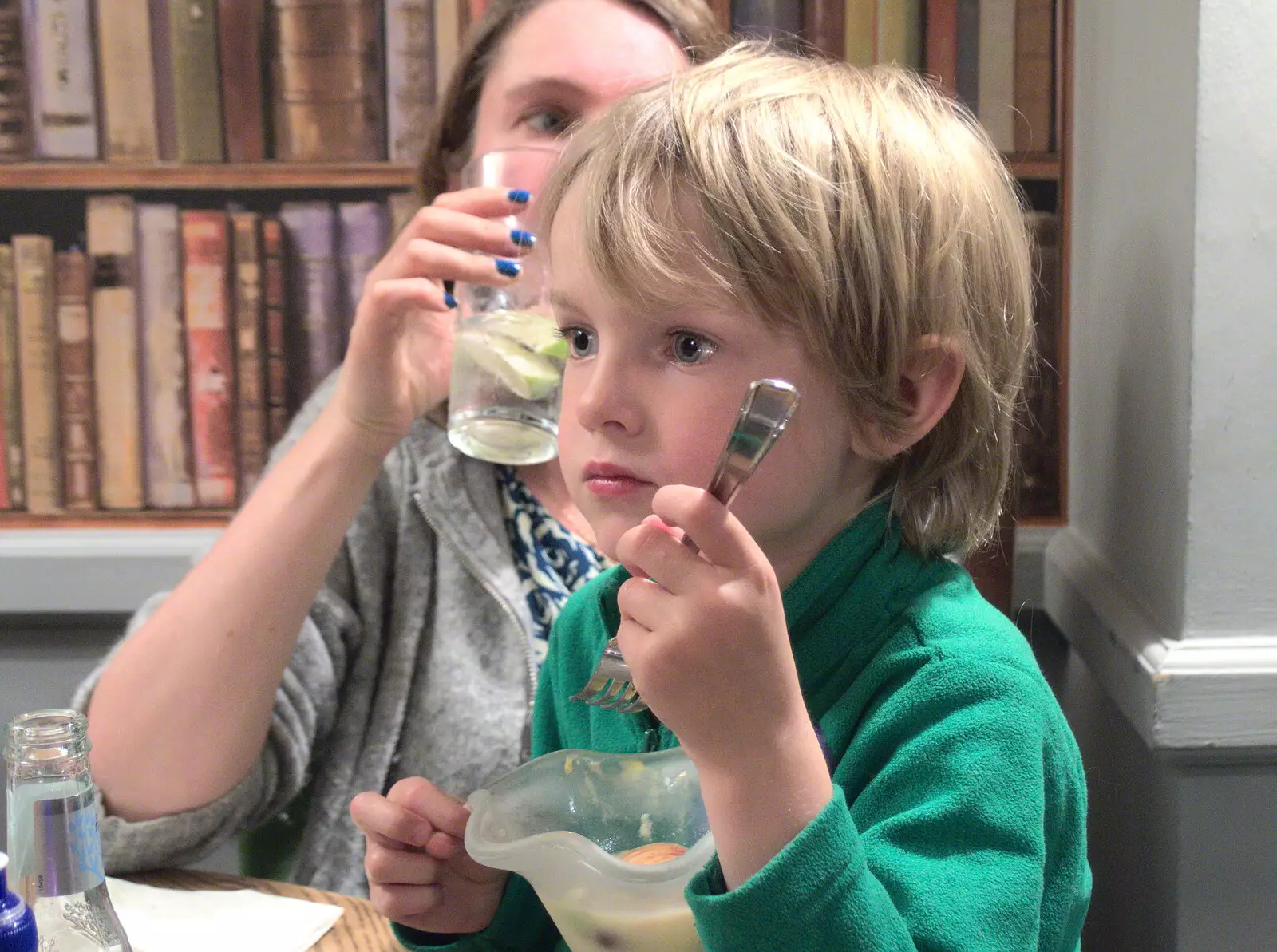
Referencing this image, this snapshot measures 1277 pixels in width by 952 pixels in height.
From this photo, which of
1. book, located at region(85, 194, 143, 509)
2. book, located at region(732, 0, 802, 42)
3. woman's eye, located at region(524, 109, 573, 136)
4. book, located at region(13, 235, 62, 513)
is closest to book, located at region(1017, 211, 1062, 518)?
book, located at region(732, 0, 802, 42)

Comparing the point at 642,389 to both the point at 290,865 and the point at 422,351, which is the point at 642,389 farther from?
the point at 290,865

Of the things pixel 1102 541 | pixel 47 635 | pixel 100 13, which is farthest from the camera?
pixel 47 635

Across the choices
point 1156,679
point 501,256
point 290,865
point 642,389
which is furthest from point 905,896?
point 290,865

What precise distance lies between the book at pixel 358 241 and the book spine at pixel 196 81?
190 millimetres

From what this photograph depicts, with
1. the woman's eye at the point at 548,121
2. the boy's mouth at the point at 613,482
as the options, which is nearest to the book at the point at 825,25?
the woman's eye at the point at 548,121

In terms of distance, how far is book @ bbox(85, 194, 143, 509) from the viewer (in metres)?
1.64

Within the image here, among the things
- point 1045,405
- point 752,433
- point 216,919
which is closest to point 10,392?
point 216,919

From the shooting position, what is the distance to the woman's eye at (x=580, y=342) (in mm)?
723

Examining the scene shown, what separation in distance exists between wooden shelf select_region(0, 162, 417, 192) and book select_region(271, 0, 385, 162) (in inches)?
0.6

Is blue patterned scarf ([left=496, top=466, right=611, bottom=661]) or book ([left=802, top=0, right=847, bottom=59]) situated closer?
blue patterned scarf ([left=496, top=466, right=611, bottom=661])

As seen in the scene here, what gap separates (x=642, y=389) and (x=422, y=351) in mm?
571

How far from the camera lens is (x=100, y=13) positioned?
160cm

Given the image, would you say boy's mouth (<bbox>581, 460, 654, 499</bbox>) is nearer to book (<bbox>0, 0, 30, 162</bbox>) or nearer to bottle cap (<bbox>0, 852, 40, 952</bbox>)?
bottle cap (<bbox>0, 852, 40, 952</bbox>)

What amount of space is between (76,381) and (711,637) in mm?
1411
